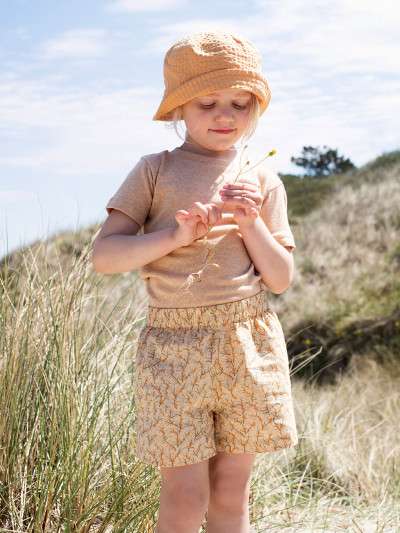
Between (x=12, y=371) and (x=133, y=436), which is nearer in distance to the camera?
(x=12, y=371)

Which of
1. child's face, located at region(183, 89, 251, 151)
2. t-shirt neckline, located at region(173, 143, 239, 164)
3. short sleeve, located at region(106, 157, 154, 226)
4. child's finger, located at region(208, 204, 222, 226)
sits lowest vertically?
child's finger, located at region(208, 204, 222, 226)

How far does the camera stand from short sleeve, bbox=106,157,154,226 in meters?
2.53

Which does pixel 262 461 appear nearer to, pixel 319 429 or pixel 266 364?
pixel 319 429

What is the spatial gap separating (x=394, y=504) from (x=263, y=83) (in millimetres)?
2517

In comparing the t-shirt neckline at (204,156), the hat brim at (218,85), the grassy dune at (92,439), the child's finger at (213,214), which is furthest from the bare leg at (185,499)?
the hat brim at (218,85)

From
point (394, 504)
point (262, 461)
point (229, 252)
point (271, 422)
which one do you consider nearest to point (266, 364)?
point (271, 422)

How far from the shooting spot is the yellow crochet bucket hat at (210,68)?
97.4 inches

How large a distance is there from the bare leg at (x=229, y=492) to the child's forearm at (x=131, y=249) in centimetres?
70

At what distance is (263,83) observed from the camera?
2572 mm

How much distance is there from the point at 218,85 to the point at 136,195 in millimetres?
439

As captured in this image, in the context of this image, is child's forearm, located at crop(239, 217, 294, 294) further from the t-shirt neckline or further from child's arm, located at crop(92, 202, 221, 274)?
the t-shirt neckline

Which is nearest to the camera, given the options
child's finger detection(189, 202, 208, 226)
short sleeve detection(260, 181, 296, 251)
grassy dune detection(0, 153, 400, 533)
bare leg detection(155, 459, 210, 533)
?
child's finger detection(189, 202, 208, 226)

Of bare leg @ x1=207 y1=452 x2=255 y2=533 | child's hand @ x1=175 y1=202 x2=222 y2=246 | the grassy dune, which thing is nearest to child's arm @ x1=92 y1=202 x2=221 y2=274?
child's hand @ x1=175 y1=202 x2=222 y2=246

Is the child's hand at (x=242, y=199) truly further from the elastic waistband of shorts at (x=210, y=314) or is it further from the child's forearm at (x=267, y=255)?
the elastic waistband of shorts at (x=210, y=314)
